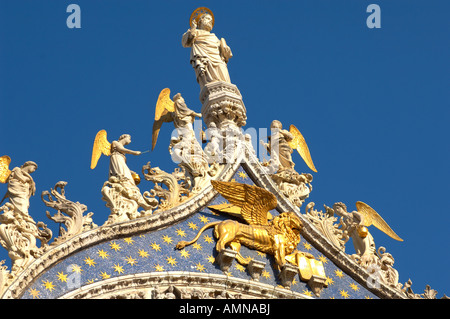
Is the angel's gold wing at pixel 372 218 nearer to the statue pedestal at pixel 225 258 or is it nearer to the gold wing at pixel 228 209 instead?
the gold wing at pixel 228 209

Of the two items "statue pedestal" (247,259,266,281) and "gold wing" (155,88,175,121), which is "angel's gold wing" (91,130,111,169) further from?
"statue pedestal" (247,259,266,281)

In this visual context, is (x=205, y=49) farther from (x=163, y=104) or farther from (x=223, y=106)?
(x=163, y=104)

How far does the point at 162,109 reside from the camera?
80.8 feet

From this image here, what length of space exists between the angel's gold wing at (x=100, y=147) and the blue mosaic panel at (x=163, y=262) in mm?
1907

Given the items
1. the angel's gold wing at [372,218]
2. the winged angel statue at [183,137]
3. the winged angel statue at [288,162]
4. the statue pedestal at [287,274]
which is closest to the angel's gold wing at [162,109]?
the winged angel statue at [183,137]

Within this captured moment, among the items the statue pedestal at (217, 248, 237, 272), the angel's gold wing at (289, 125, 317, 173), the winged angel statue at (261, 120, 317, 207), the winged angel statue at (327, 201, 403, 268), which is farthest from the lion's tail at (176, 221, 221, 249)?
the angel's gold wing at (289, 125, 317, 173)

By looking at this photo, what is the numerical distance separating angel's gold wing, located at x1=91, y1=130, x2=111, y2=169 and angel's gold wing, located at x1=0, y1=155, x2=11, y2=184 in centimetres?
185

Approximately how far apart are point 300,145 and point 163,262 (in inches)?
202

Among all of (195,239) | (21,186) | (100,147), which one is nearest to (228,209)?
(195,239)

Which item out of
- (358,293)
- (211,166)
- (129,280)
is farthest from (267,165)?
(129,280)

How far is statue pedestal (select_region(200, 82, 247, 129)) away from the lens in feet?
81.1
